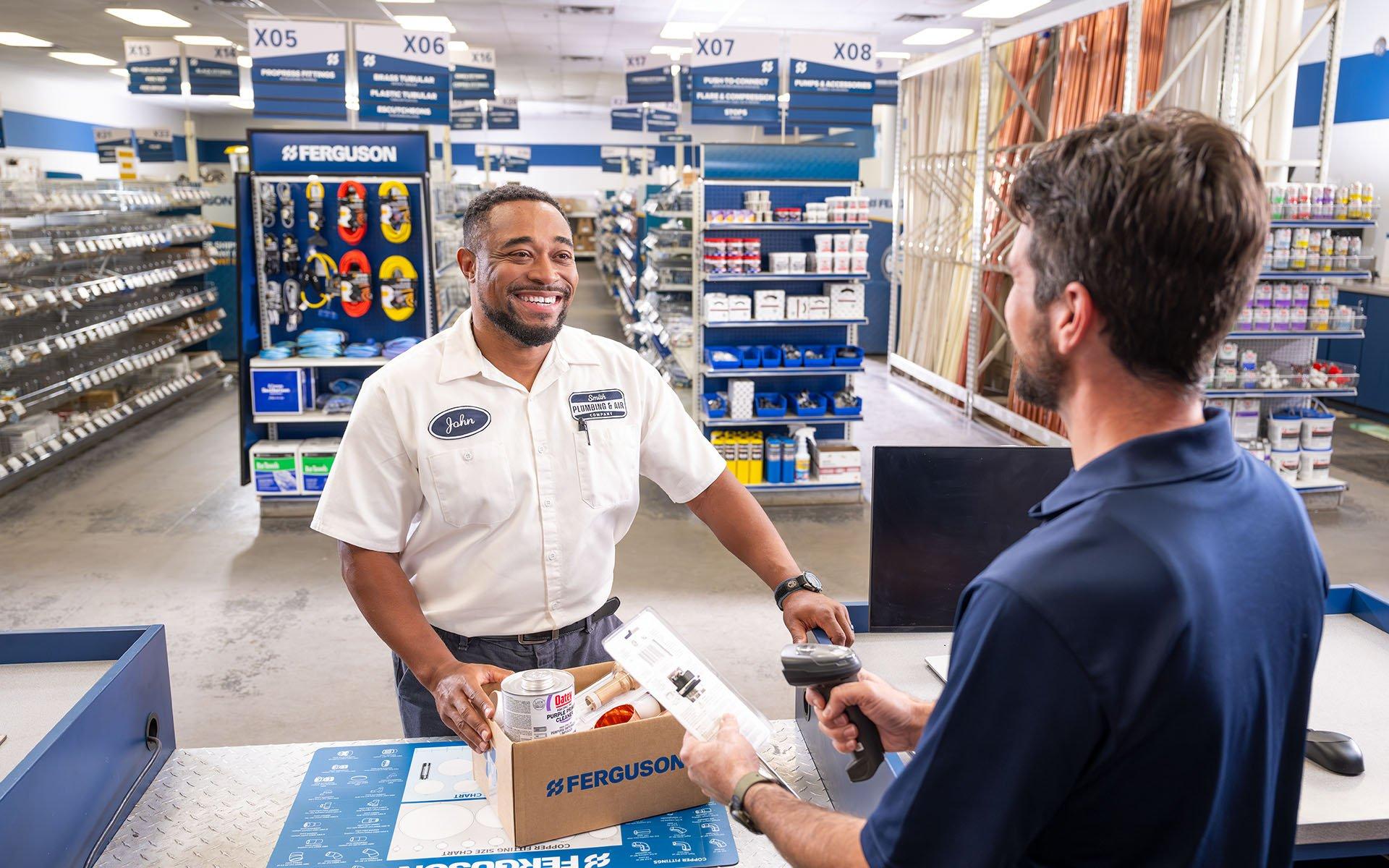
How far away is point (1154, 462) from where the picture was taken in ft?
3.12

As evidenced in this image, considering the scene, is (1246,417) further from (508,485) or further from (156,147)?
(156,147)

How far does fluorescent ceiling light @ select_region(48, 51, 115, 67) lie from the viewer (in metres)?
15.2

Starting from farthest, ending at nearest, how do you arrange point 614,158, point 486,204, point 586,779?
point 614,158 → point 486,204 → point 586,779

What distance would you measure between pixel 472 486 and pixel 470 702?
0.50m

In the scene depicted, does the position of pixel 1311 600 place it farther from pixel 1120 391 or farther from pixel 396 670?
pixel 396 670

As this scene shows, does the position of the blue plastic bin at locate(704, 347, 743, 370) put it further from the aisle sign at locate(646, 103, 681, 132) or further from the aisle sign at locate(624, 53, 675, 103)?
the aisle sign at locate(646, 103, 681, 132)

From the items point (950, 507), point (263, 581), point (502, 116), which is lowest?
point (263, 581)

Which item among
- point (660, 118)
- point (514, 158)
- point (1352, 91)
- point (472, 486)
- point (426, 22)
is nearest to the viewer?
point (472, 486)

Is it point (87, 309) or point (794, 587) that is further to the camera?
point (87, 309)

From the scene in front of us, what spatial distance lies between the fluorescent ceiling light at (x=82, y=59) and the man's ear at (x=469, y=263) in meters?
16.0

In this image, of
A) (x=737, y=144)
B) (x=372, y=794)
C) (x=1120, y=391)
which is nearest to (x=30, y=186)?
(x=737, y=144)

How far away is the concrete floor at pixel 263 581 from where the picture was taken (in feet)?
13.9

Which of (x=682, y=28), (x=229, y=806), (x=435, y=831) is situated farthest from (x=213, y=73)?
(x=435, y=831)

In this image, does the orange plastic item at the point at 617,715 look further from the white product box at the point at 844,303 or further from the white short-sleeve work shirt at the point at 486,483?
the white product box at the point at 844,303
